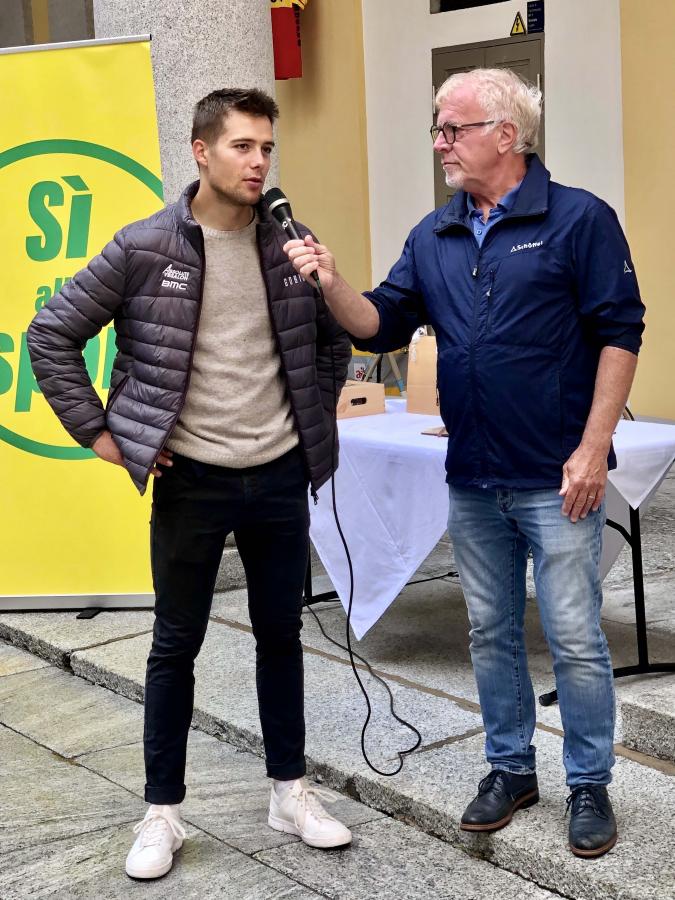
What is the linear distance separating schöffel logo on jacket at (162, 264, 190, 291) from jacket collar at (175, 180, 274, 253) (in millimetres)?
78

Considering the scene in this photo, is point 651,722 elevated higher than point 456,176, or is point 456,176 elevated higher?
Result: point 456,176

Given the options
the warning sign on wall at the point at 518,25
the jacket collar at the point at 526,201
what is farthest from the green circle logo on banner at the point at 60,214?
the warning sign on wall at the point at 518,25

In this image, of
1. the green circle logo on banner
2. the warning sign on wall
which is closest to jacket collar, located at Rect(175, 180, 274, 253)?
the green circle logo on banner

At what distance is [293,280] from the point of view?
10.5ft

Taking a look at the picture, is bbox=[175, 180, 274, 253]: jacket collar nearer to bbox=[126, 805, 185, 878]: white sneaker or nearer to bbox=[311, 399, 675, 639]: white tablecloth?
bbox=[311, 399, 675, 639]: white tablecloth

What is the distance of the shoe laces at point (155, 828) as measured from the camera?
3275mm

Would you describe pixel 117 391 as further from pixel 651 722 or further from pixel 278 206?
pixel 651 722

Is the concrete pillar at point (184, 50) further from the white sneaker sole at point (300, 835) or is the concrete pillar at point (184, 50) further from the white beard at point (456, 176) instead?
the white sneaker sole at point (300, 835)

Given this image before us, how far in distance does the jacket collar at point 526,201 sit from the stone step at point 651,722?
149 cm

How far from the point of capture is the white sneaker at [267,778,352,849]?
3350 mm

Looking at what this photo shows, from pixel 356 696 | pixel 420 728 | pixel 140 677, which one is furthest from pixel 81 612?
pixel 420 728

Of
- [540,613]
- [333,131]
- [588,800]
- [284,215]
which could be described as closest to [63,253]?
[284,215]

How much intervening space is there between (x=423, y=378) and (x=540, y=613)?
215 cm

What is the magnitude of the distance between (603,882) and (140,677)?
2.22 metres
